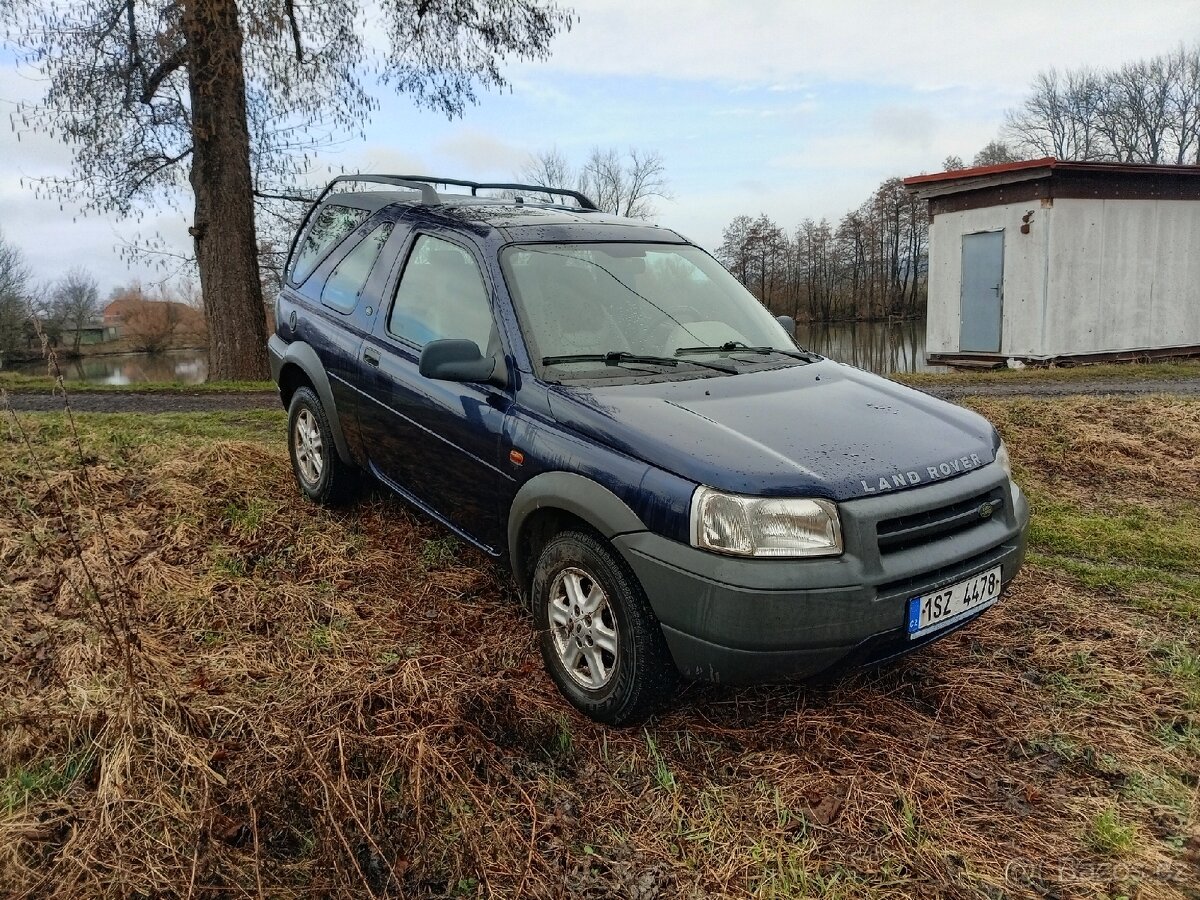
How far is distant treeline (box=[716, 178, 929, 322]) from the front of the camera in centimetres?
5988

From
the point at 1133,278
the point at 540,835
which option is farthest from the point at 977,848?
the point at 1133,278

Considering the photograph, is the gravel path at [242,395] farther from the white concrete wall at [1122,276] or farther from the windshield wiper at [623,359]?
the windshield wiper at [623,359]

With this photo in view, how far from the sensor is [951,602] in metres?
2.94

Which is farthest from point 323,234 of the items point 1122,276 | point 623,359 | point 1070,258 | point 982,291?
point 1122,276

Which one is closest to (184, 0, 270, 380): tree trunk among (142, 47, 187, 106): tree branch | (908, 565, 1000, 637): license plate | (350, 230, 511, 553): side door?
(142, 47, 187, 106): tree branch

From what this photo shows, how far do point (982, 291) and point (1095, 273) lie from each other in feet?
6.27

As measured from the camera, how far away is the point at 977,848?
252cm

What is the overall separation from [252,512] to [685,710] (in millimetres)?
3115

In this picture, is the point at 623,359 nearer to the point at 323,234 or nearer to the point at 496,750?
the point at 496,750

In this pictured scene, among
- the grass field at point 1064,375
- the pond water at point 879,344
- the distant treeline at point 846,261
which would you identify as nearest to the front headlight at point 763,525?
the grass field at point 1064,375

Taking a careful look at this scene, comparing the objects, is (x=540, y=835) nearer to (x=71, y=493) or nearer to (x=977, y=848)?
(x=977, y=848)

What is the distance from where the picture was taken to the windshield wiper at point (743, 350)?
3.78m

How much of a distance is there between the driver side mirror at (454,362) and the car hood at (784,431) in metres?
0.38

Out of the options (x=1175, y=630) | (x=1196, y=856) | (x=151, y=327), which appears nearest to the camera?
(x=1196, y=856)
